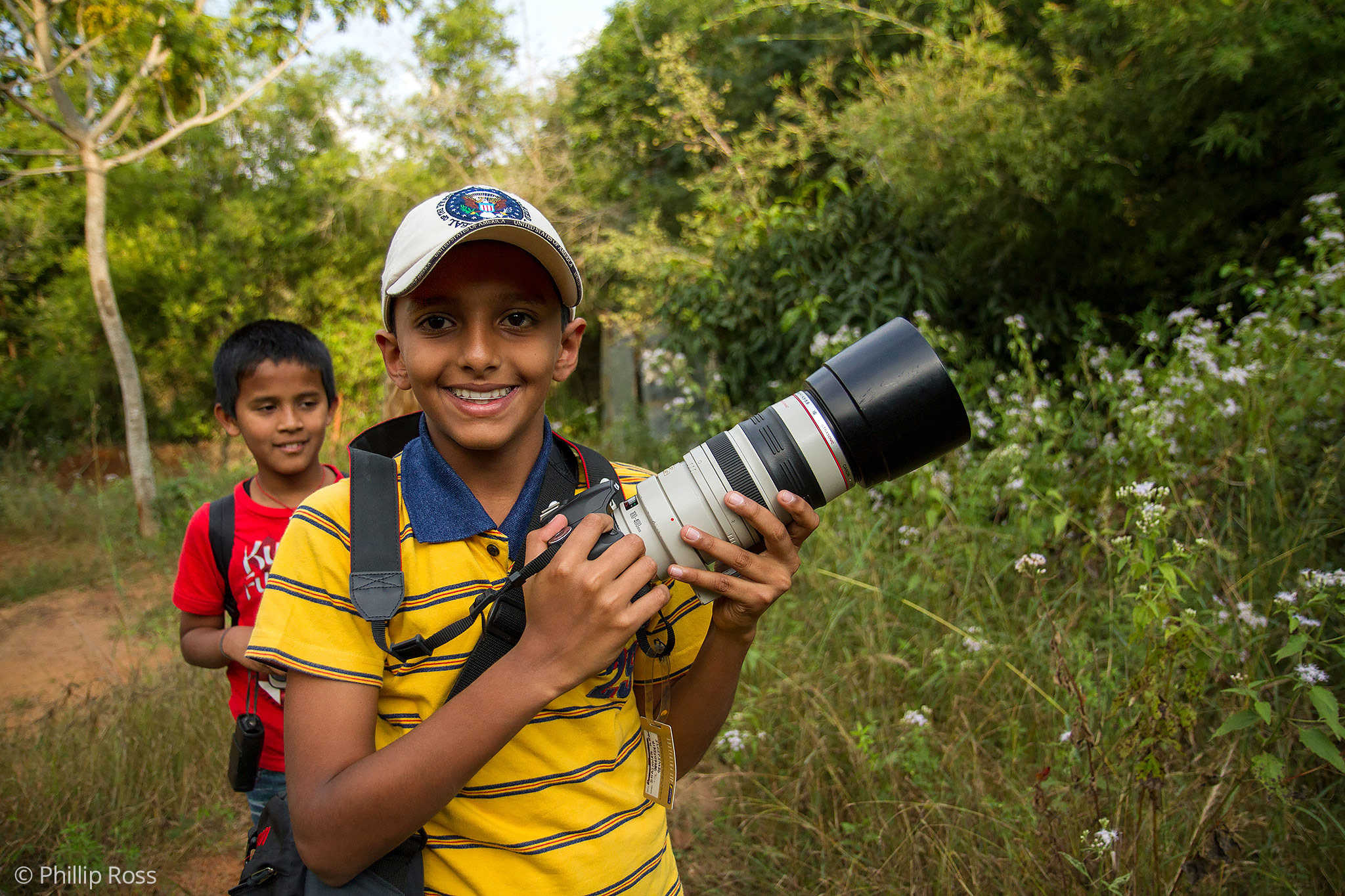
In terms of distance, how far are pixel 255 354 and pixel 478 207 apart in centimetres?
143

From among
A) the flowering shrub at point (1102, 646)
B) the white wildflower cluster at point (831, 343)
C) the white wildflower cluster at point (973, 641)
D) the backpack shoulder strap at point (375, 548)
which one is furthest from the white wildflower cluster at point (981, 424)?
the backpack shoulder strap at point (375, 548)

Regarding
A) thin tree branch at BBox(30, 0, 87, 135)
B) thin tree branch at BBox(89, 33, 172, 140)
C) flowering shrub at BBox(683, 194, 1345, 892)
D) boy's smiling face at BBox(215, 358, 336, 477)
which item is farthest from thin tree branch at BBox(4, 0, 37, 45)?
flowering shrub at BBox(683, 194, 1345, 892)

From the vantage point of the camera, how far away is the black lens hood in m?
1.29

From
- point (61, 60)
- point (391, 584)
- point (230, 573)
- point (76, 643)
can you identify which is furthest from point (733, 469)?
point (61, 60)

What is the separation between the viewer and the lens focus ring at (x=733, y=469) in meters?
1.28

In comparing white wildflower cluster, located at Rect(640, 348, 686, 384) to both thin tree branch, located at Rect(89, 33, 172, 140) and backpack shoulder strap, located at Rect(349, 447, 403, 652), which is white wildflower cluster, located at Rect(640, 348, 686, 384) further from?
thin tree branch, located at Rect(89, 33, 172, 140)

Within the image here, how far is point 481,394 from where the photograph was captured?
1.35 m

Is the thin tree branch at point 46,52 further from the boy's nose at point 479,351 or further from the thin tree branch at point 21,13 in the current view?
the boy's nose at point 479,351

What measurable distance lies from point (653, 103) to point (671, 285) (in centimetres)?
292

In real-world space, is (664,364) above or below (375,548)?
below

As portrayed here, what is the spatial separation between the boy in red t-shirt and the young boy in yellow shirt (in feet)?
2.89

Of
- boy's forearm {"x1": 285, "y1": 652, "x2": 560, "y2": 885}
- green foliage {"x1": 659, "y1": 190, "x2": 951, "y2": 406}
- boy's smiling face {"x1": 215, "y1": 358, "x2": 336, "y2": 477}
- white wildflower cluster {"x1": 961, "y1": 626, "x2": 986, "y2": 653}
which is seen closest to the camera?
boy's forearm {"x1": 285, "y1": 652, "x2": 560, "y2": 885}

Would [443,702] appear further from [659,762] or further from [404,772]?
[659,762]

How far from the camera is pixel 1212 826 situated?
178 centimetres
